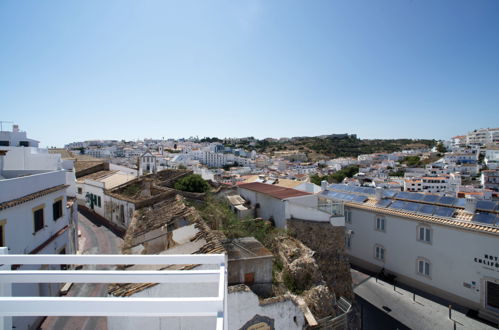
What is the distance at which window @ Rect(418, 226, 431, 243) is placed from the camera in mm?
16303

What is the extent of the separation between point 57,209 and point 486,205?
2235 cm

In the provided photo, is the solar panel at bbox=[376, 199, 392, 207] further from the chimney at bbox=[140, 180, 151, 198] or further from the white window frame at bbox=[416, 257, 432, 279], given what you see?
the chimney at bbox=[140, 180, 151, 198]

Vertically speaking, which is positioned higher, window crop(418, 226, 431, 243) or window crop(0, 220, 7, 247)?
window crop(0, 220, 7, 247)

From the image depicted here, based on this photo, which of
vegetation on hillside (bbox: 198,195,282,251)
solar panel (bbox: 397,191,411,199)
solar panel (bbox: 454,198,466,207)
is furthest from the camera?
solar panel (bbox: 397,191,411,199)

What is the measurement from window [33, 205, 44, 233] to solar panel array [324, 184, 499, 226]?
1889 cm

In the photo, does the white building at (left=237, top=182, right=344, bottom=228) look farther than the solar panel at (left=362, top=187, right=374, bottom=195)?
No

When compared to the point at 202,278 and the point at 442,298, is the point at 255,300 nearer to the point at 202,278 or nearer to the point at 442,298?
the point at 202,278

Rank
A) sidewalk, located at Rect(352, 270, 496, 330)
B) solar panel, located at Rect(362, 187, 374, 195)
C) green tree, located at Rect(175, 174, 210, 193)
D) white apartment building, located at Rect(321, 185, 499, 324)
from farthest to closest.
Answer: solar panel, located at Rect(362, 187, 374, 195) → green tree, located at Rect(175, 174, 210, 193) → white apartment building, located at Rect(321, 185, 499, 324) → sidewalk, located at Rect(352, 270, 496, 330)

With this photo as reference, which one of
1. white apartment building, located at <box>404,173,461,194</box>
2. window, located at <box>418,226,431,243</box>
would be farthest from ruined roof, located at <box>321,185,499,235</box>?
white apartment building, located at <box>404,173,461,194</box>

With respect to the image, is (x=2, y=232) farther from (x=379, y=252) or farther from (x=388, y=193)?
(x=388, y=193)

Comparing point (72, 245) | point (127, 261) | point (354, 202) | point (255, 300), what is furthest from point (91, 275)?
point (354, 202)

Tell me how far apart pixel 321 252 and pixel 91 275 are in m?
14.3

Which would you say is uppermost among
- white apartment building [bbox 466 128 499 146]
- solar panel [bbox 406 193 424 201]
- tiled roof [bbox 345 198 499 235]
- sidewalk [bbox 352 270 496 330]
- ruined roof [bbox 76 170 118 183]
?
white apartment building [bbox 466 128 499 146]

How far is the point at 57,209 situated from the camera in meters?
12.8
